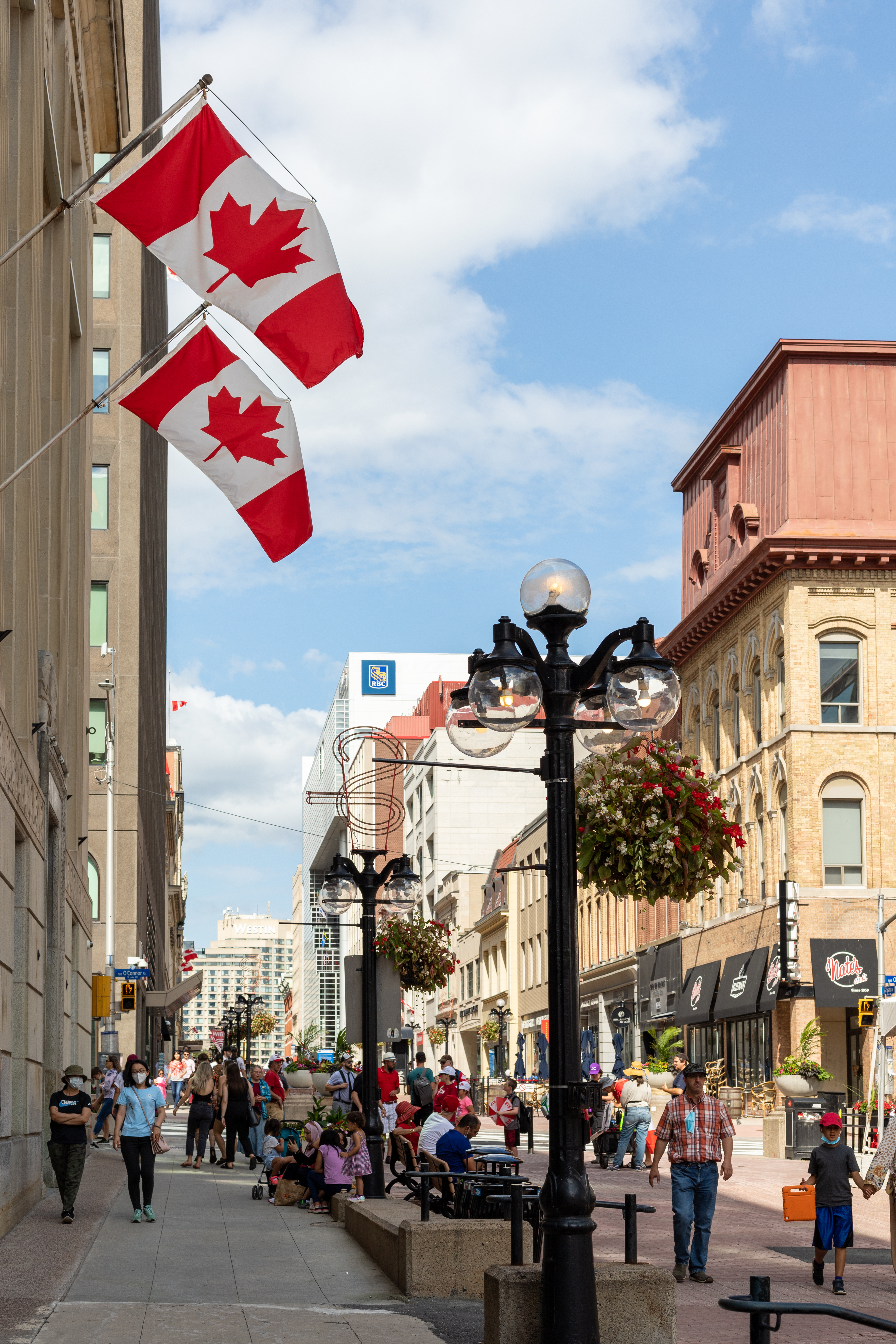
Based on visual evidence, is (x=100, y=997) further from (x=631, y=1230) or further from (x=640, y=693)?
(x=640, y=693)

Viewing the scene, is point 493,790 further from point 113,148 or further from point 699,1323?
point 699,1323

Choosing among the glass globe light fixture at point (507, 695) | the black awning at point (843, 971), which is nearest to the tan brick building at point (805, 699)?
the black awning at point (843, 971)

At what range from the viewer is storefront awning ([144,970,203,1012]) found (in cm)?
5706

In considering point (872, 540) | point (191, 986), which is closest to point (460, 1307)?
point (872, 540)

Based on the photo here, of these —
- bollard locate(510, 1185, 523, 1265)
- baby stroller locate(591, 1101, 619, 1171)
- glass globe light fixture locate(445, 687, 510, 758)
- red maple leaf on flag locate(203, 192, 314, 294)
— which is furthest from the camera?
baby stroller locate(591, 1101, 619, 1171)

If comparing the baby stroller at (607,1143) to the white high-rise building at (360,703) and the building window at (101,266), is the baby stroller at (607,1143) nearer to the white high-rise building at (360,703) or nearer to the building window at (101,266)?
the building window at (101,266)

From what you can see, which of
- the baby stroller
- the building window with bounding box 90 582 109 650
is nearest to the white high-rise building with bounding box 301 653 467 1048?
the building window with bounding box 90 582 109 650

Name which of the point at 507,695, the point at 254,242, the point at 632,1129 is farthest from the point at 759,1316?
the point at 632,1129

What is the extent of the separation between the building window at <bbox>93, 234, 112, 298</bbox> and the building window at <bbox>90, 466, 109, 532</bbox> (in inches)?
217

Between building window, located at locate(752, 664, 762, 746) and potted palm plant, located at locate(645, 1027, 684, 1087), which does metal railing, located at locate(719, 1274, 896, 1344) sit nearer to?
potted palm plant, located at locate(645, 1027, 684, 1087)

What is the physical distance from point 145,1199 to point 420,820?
351ft

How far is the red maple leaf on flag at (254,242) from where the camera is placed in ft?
39.3

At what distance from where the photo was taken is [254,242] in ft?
39.5

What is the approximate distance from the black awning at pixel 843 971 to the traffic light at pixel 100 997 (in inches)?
797
